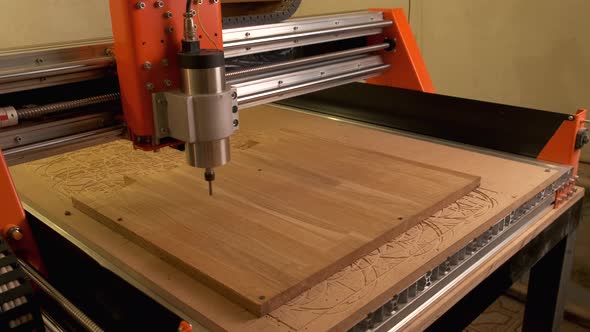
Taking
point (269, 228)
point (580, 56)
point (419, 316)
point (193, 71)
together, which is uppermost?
point (193, 71)

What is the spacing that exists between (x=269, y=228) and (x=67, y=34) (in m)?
1.81

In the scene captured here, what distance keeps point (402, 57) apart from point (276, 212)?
70cm

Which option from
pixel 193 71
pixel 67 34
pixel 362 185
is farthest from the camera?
pixel 67 34

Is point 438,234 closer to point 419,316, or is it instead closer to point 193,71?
point 419,316

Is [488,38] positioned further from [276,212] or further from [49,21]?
[49,21]

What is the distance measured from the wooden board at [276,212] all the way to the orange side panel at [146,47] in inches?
8.4

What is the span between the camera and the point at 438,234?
94cm

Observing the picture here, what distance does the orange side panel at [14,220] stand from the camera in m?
0.82

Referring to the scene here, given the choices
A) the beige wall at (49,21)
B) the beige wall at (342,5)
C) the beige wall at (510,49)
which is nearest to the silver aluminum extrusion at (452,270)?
the beige wall at (510,49)

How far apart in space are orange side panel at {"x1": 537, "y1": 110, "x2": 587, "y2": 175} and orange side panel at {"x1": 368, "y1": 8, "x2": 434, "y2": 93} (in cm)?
39

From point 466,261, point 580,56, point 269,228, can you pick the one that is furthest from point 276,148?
point 580,56

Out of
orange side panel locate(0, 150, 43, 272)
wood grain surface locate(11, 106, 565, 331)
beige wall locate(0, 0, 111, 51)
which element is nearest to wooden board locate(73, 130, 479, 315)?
wood grain surface locate(11, 106, 565, 331)

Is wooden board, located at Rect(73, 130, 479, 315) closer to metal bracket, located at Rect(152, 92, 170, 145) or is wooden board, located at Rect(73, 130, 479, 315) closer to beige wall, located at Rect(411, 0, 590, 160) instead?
metal bracket, located at Rect(152, 92, 170, 145)

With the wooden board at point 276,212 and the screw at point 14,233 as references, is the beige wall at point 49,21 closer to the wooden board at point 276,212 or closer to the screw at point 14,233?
the wooden board at point 276,212
